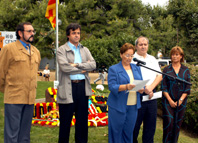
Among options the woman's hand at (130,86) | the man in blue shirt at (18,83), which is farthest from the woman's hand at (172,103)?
the man in blue shirt at (18,83)

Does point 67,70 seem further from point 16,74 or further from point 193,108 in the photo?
point 193,108

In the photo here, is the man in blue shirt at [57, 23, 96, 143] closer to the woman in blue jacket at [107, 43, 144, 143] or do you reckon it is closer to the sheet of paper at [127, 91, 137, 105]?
the woman in blue jacket at [107, 43, 144, 143]

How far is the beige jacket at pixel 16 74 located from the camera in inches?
155

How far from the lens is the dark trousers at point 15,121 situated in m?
3.95

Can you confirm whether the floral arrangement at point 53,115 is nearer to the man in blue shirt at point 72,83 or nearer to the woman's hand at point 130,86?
the man in blue shirt at point 72,83

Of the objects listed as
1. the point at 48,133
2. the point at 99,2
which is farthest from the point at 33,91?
the point at 99,2

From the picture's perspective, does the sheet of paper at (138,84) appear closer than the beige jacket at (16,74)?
Yes

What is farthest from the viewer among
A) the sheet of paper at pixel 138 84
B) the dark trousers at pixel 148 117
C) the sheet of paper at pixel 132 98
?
the dark trousers at pixel 148 117

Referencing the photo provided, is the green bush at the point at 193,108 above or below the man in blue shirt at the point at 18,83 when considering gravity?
below

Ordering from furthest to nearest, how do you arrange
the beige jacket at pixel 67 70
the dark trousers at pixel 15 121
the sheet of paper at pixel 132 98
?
1. the beige jacket at pixel 67 70
2. the sheet of paper at pixel 132 98
3. the dark trousers at pixel 15 121

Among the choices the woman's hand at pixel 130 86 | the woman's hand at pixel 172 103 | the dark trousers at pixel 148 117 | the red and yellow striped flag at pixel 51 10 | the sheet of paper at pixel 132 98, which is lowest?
the dark trousers at pixel 148 117

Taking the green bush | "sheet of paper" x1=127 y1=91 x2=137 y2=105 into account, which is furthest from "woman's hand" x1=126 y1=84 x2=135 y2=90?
the green bush

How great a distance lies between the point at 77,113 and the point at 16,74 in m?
1.25

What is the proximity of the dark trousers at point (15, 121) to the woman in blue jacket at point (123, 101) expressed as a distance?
125cm
